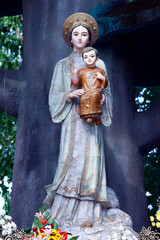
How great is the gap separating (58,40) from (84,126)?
239 cm

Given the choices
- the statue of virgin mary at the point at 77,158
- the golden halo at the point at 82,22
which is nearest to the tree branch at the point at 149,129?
the statue of virgin mary at the point at 77,158

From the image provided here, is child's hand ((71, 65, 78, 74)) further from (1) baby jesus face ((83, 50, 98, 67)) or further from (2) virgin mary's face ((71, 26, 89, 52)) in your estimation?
(2) virgin mary's face ((71, 26, 89, 52))

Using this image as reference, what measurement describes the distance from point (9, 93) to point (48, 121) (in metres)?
0.93

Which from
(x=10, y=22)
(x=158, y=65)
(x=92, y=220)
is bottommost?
(x=92, y=220)

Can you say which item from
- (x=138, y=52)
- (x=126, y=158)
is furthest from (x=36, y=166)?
(x=138, y=52)

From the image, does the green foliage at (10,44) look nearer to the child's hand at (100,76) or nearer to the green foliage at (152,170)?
the green foliage at (152,170)

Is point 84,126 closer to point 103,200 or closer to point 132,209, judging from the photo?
point 103,200

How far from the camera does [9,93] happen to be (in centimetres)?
935

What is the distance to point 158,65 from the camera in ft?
35.3

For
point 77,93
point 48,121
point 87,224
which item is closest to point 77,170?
point 87,224

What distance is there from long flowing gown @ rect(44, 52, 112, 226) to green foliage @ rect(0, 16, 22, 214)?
4916mm

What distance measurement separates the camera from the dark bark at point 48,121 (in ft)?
27.9

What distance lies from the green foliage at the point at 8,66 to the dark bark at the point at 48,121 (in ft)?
10.6

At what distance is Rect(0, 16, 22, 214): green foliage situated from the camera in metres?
12.6
